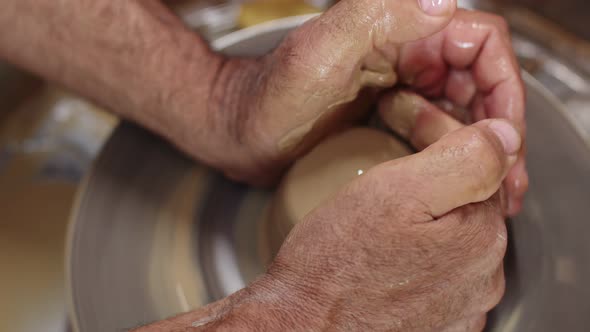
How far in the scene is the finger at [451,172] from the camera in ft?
2.27

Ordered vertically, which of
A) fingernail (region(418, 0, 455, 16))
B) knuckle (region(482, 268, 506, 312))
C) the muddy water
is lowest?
knuckle (region(482, 268, 506, 312))

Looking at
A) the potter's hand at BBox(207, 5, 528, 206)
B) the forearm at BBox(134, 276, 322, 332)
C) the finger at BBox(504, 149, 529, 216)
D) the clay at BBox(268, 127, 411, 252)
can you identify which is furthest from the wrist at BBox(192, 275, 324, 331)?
the finger at BBox(504, 149, 529, 216)

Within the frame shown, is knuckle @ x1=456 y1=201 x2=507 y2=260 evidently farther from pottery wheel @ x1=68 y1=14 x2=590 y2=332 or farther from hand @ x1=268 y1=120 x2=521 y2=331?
pottery wheel @ x1=68 y1=14 x2=590 y2=332

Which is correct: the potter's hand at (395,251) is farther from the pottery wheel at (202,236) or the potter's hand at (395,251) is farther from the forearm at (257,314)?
the pottery wheel at (202,236)

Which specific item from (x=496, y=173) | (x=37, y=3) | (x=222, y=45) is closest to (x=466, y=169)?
(x=496, y=173)

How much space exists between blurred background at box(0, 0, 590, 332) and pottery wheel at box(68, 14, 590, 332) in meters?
0.26

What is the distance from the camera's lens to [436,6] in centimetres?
75

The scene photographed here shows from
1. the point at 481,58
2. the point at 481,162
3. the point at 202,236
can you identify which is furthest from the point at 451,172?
the point at 202,236

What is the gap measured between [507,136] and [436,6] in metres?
0.20

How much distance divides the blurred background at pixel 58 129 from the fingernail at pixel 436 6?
0.58 m

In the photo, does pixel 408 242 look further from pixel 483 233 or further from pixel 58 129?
pixel 58 129

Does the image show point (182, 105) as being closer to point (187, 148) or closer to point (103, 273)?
point (187, 148)

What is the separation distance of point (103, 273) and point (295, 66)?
483 mm

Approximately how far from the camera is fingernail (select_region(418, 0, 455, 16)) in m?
0.75
